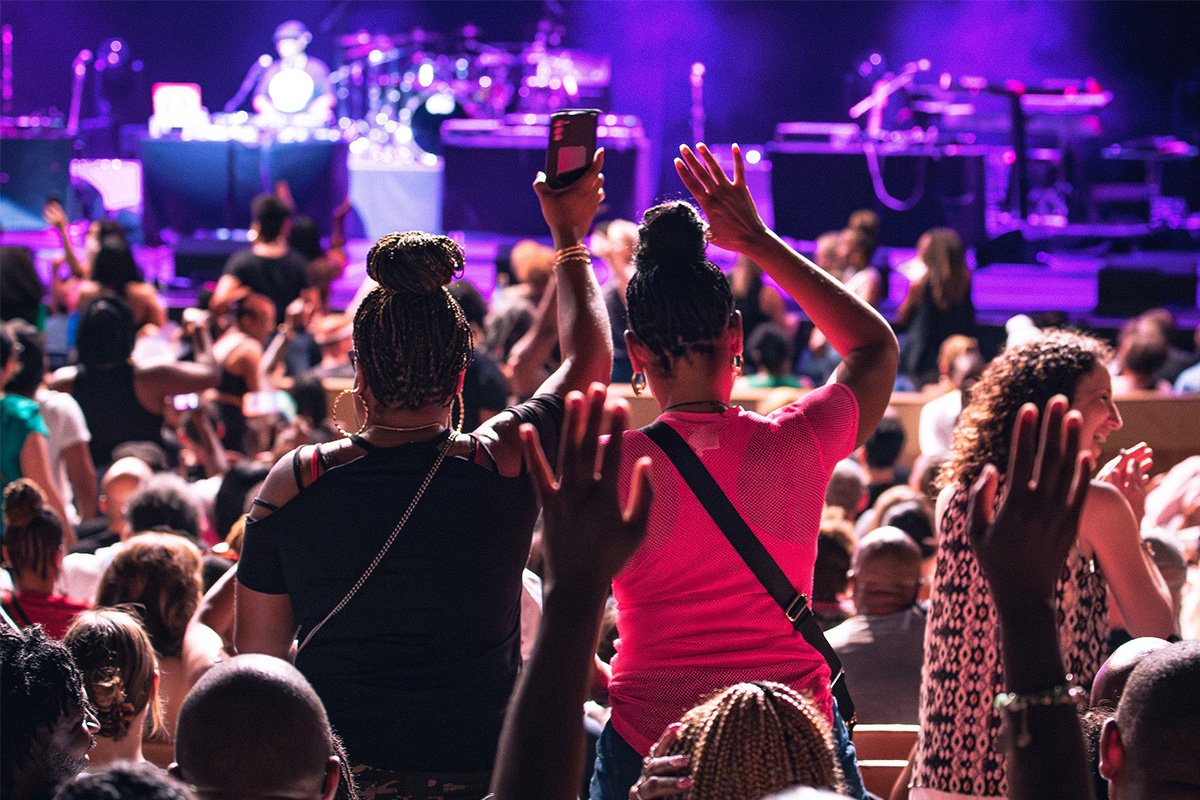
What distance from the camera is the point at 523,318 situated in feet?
18.4

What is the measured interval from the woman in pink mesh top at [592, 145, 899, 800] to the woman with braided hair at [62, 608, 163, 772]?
926 mm

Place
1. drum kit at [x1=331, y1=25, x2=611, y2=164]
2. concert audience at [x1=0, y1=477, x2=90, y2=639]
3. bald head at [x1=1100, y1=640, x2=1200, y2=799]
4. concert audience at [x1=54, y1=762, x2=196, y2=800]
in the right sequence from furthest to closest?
drum kit at [x1=331, y1=25, x2=611, y2=164]
concert audience at [x1=0, y1=477, x2=90, y2=639]
bald head at [x1=1100, y1=640, x2=1200, y2=799]
concert audience at [x1=54, y1=762, x2=196, y2=800]

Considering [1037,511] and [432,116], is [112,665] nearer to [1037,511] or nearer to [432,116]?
[1037,511]

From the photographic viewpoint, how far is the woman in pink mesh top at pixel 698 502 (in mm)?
1737

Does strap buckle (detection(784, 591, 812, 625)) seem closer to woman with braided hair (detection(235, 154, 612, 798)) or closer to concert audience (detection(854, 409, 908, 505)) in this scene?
woman with braided hair (detection(235, 154, 612, 798))

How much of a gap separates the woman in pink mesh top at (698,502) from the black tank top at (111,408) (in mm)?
3596

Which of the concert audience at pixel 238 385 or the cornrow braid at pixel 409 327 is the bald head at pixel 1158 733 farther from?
the concert audience at pixel 238 385

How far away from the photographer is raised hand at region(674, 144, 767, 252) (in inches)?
77.7

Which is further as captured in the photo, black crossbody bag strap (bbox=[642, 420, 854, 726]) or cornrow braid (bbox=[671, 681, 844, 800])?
black crossbody bag strap (bbox=[642, 420, 854, 726])

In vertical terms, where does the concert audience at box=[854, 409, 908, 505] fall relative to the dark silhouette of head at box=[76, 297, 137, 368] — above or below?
below

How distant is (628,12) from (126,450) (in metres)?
9.26

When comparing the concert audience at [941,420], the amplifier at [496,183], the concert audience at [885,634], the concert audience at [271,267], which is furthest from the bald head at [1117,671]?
the amplifier at [496,183]

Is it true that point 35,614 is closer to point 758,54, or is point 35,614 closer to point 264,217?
point 264,217

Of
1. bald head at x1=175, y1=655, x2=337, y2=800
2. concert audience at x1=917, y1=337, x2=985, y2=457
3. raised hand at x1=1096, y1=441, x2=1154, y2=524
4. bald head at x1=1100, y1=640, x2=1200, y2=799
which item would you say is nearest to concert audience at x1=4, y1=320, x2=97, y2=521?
bald head at x1=175, y1=655, x2=337, y2=800
